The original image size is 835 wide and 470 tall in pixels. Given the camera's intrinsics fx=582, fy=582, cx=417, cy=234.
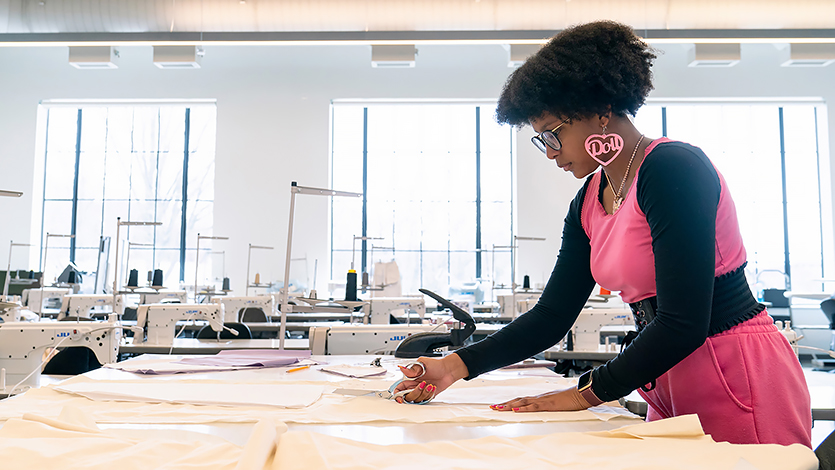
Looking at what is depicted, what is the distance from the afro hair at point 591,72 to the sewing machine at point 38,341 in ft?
5.64

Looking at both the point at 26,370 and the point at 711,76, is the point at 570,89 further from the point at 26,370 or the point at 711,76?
the point at 711,76

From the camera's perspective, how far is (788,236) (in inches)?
340

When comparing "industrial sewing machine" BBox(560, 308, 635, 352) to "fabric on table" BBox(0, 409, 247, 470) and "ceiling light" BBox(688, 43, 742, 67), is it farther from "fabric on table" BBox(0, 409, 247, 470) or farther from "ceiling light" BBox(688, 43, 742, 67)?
"ceiling light" BBox(688, 43, 742, 67)

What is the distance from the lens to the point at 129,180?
9062mm

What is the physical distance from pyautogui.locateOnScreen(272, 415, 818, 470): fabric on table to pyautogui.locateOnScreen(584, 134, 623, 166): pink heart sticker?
45cm

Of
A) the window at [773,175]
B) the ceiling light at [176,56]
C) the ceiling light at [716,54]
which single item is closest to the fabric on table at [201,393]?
the ceiling light at [176,56]

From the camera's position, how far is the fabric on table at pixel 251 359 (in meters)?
1.80

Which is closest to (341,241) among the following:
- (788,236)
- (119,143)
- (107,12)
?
(119,143)

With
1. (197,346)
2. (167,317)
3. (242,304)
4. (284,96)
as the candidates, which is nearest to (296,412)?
Answer: (167,317)

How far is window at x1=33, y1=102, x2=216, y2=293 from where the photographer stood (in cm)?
893

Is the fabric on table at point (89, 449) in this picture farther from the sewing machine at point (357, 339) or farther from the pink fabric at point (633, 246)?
the sewing machine at point (357, 339)

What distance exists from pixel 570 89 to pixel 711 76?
29.5ft

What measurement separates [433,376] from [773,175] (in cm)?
934

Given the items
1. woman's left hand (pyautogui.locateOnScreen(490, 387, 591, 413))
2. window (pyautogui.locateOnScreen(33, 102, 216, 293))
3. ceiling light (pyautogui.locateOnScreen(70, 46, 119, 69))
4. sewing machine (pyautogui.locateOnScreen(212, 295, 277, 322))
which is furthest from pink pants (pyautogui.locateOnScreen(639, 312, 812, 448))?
window (pyautogui.locateOnScreen(33, 102, 216, 293))
